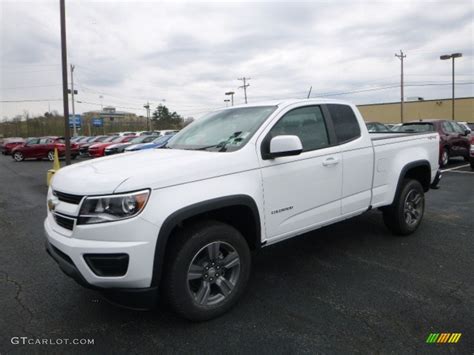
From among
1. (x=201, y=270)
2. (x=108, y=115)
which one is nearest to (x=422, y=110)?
(x=201, y=270)

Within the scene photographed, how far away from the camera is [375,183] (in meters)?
4.52

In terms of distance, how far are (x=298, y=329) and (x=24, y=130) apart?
74.7 meters

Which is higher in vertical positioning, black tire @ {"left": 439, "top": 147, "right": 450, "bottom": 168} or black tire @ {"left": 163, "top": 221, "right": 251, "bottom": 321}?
black tire @ {"left": 439, "top": 147, "right": 450, "bottom": 168}

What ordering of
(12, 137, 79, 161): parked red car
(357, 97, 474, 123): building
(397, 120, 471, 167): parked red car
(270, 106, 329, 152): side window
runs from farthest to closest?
(357, 97, 474, 123): building
(12, 137, 79, 161): parked red car
(397, 120, 471, 167): parked red car
(270, 106, 329, 152): side window

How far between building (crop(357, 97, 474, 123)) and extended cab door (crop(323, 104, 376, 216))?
191 feet

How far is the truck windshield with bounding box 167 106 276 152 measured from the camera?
135 inches

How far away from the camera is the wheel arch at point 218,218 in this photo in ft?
8.75

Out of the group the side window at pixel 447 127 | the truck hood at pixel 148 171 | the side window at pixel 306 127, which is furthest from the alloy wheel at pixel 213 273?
the side window at pixel 447 127

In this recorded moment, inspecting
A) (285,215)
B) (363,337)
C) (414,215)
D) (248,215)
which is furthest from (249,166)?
(414,215)

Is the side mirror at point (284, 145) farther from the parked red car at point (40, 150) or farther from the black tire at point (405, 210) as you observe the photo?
the parked red car at point (40, 150)

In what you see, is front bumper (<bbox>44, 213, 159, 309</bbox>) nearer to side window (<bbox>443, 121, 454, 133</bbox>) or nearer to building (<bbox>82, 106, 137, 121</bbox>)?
side window (<bbox>443, 121, 454, 133</bbox>)

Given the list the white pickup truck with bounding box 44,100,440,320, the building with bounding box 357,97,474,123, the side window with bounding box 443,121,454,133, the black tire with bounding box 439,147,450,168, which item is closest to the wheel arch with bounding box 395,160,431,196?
the white pickup truck with bounding box 44,100,440,320

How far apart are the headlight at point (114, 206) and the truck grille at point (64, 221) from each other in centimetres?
23

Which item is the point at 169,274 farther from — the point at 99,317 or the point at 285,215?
the point at 285,215
